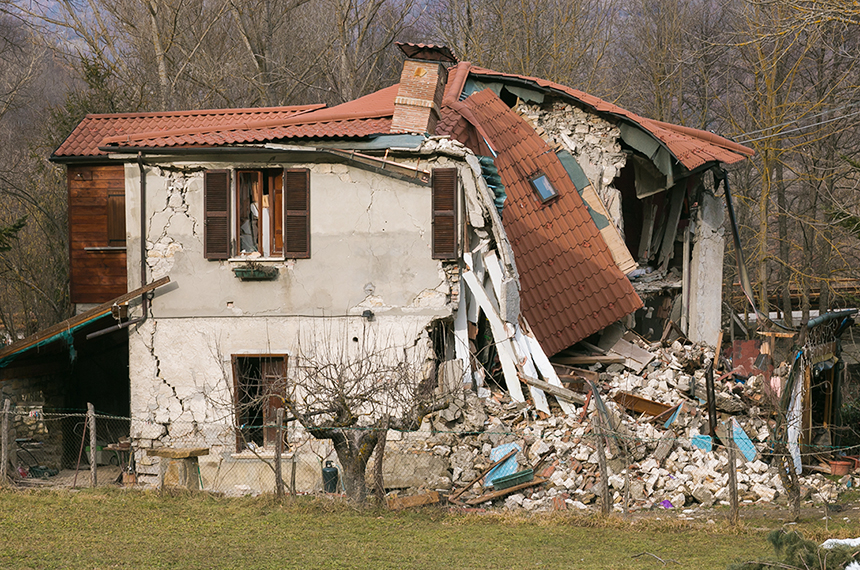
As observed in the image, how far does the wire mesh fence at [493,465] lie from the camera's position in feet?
38.1

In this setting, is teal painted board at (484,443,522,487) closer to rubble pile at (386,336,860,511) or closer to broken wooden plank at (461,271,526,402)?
rubble pile at (386,336,860,511)

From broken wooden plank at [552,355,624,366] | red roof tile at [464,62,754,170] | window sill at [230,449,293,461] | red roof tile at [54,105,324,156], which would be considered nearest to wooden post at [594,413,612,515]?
broken wooden plank at [552,355,624,366]

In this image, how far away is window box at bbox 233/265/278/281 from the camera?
13414mm

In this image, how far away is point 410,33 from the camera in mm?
37719

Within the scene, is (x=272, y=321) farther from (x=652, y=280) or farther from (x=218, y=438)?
(x=652, y=280)

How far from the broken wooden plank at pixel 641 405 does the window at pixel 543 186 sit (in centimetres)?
482

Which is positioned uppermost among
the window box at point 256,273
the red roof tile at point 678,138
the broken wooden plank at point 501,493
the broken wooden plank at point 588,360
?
the red roof tile at point 678,138

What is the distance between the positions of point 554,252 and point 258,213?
19.3ft

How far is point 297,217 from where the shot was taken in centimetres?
1347

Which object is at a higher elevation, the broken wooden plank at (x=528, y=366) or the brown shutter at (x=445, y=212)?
the brown shutter at (x=445, y=212)

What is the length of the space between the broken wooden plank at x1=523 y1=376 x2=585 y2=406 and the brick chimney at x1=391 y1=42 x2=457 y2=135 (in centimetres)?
443

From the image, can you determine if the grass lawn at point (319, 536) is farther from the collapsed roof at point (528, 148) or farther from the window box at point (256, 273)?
the collapsed roof at point (528, 148)

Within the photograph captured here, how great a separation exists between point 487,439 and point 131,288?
6.35 metres

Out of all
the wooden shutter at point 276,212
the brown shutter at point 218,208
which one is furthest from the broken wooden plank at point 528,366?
the brown shutter at point 218,208
